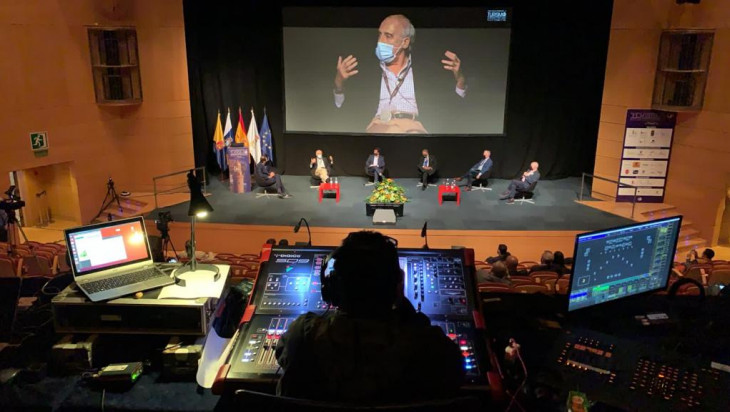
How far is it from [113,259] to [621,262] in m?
2.75

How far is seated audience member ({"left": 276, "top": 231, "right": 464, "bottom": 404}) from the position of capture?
166 centimetres

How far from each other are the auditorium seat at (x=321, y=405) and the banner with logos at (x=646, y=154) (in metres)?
10.4

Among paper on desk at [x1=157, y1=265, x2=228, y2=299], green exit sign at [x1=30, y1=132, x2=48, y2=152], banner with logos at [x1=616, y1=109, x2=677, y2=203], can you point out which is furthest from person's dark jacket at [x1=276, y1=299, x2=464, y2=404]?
banner with logos at [x1=616, y1=109, x2=677, y2=203]

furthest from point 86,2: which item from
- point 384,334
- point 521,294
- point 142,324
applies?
point 384,334

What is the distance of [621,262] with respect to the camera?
2971mm

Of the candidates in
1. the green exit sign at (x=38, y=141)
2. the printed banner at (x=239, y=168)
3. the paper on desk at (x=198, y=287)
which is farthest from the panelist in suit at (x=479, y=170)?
the paper on desk at (x=198, y=287)

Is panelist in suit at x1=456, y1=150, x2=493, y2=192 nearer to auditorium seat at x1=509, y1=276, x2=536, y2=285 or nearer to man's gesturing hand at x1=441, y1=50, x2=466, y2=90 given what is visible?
man's gesturing hand at x1=441, y1=50, x2=466, y2=90

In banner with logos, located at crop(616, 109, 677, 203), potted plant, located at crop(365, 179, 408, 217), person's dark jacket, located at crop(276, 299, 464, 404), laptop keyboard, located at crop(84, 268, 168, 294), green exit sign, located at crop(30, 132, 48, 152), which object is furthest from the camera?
banner with logos, located at crop(616, 109, 677, 203)

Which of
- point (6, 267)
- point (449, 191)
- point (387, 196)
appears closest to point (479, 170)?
point (449, 191)

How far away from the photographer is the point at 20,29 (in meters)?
9.05

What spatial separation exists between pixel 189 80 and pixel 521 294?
10.4 metres

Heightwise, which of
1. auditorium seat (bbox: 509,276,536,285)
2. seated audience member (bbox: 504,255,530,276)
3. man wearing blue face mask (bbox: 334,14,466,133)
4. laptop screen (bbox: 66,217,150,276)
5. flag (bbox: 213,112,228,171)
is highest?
man wearing blue face mask (bbox: 334,14,466,133)

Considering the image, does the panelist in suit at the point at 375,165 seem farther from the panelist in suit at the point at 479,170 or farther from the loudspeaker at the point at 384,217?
the loudspeaker at the point at 384,217

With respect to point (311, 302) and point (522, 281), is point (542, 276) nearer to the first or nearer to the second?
point (522, 281)
